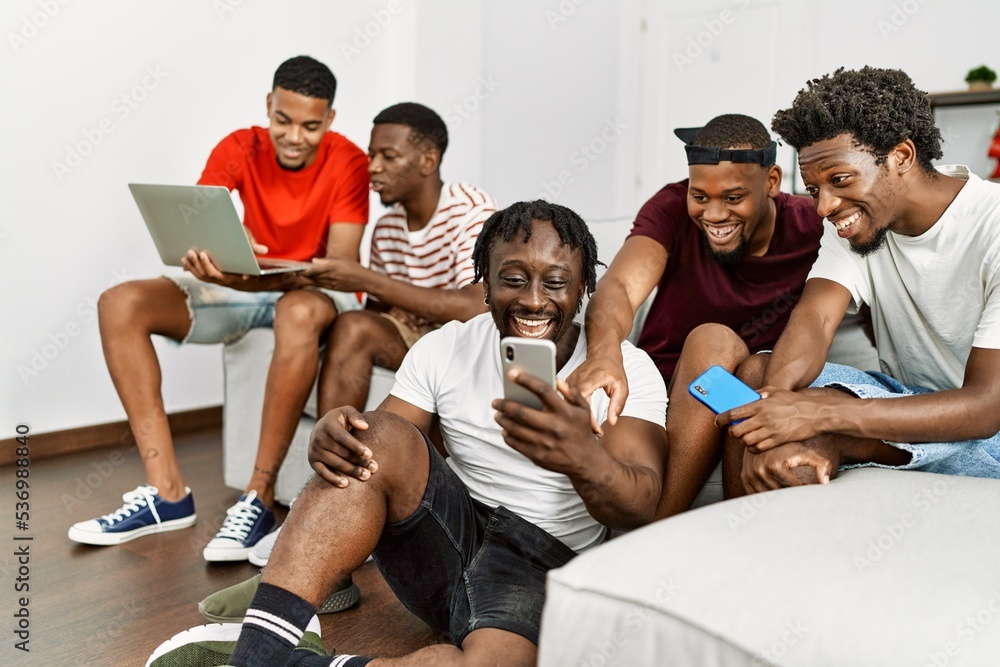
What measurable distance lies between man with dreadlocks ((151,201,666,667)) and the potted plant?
2.89 m

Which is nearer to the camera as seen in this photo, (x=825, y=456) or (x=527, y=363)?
(x=527, y=363)

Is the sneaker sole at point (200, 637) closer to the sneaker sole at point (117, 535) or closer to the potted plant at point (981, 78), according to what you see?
the sneaker sole at point (117, 535)

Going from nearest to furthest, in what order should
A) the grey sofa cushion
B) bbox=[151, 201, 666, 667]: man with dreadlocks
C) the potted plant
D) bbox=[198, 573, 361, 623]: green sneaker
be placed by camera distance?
1. the grey sofa cushion
2. bbox=[151, 201, 666, 667]: man with dreadlocks
3. bbox=[198, 573, 361, 623]: green sneaker
4. the potted plant

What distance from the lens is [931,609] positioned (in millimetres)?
897

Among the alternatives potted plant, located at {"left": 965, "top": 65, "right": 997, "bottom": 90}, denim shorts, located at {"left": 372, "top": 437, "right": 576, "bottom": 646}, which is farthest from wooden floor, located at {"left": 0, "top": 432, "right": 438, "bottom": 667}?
potted plant, located at {"left": 965, "top": 65, "right": 997, "bottom": 90}

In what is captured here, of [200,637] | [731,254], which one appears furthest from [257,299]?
[731,254]

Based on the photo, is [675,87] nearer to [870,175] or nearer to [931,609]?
[870,175]

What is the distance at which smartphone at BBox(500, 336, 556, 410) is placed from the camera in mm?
1101

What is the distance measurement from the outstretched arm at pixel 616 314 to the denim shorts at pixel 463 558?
24cm

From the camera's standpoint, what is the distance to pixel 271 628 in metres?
1.19

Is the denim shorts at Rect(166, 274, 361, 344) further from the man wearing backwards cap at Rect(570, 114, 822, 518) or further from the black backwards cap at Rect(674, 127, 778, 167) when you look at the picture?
the black backwards cap at Rect(674, 127, 778, 167)

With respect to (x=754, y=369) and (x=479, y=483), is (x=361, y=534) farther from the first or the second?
(x=754, y=369)

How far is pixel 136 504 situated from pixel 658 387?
1.40 m

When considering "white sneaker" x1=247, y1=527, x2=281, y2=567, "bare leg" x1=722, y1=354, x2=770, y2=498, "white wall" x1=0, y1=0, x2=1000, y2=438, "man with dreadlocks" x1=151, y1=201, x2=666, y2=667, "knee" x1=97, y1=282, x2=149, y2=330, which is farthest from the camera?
"white wall" x1=0, y1=0, x2=1000, y2=438
